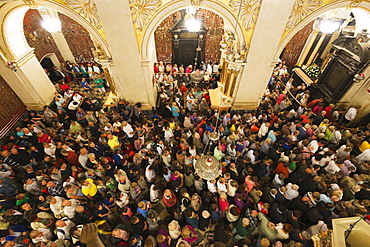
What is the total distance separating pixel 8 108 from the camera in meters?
7.17

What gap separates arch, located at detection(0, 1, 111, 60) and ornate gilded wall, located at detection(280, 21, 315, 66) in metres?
10.6

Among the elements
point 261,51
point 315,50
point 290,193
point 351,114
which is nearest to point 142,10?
point 261,51

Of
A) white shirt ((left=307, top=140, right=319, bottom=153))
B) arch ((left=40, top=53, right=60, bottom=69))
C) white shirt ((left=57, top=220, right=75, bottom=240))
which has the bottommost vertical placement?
white shirt ((left=57, top=220, right=75, bottom=240))

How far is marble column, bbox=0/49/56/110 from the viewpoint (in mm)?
6777

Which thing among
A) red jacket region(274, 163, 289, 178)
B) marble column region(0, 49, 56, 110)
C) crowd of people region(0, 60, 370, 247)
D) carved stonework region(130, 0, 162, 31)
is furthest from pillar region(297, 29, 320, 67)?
marble column region(0, 49, 56, 110)

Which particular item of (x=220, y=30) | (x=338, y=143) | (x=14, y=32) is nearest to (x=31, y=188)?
(x=14, y=32)

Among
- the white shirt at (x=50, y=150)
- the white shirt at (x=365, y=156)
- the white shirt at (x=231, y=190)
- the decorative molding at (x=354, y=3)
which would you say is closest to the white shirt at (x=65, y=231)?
the white shirt at (x=50, y=150)

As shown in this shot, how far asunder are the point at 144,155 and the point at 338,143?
6316 millimetres

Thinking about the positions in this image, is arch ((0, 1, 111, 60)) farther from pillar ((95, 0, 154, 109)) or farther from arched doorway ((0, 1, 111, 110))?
pillar ((95, 0, 154, 109))

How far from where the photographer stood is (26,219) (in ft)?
13.9

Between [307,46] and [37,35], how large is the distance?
14826 millimetres

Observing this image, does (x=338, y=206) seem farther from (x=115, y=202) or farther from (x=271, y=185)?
(x=115, y=202)

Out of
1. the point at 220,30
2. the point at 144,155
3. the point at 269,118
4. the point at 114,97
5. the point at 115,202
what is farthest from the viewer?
the point at 220,30

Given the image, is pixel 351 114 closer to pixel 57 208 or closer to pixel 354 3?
pixel 354 3
